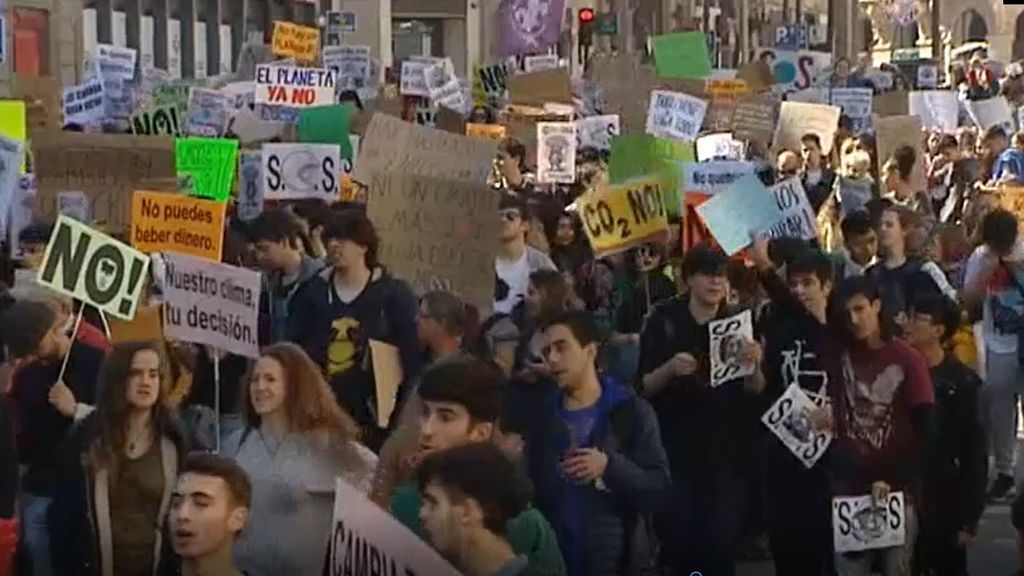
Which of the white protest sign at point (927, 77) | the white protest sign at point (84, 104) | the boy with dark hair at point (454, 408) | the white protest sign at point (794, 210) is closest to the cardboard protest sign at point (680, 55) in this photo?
the white protest sign at point (84, 104)

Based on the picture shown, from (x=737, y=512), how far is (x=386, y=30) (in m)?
35.4

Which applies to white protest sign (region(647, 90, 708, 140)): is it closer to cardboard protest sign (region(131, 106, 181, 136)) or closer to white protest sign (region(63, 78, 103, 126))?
cardboard protest sign (region(131, 106, 181, 136))

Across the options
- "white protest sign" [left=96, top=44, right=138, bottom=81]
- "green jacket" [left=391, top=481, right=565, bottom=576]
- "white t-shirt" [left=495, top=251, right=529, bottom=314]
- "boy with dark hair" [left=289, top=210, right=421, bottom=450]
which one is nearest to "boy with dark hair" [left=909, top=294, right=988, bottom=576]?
"white t-shirt" [left=495, top=251, right=529, bottom=314]

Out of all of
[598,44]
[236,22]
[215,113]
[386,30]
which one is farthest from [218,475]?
[598,44]

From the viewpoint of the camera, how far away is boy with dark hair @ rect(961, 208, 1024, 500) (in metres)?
11.2

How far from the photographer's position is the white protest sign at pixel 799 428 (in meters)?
8.16

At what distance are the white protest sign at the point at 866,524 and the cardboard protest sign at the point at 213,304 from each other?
2.10m

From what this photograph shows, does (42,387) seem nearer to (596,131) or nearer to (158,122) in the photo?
(158,122)

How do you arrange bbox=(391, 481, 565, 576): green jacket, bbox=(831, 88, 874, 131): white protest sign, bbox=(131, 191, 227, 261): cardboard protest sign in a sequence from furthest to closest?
bbox=(831, 88, 874, 131): white protest sign → bbox=(131, 191, 227, 261): cardboard protest sign → bbox=(391, 481, 565, 576): green jacket

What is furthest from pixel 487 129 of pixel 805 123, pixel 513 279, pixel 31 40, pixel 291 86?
pixel 31 40

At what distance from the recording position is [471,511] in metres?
4.69

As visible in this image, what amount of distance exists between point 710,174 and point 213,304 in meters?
4.62

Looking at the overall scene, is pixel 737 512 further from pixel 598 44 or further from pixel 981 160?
pixel 598 44

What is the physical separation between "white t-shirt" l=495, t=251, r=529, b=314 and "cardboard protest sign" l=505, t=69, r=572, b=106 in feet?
30.2
